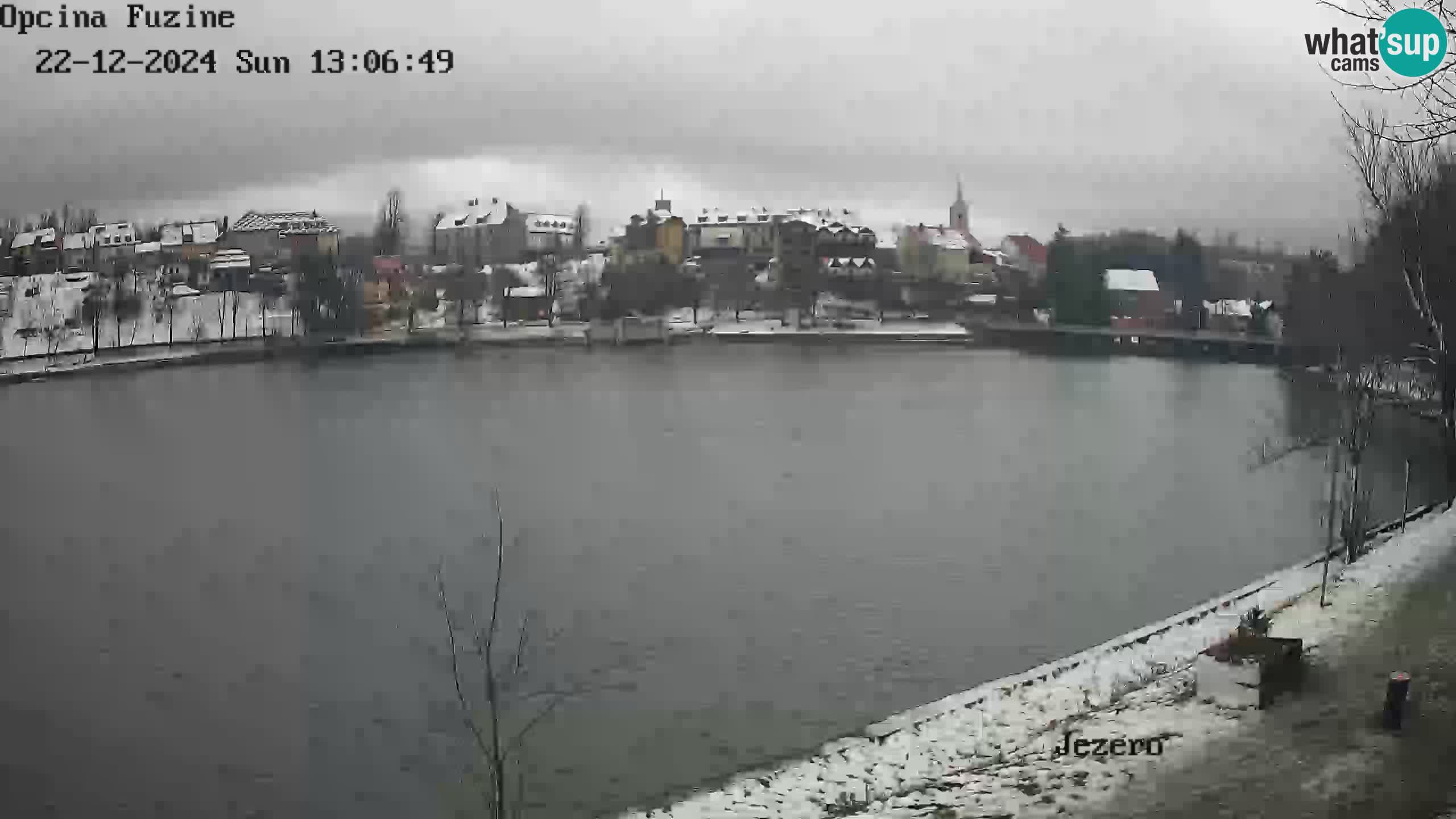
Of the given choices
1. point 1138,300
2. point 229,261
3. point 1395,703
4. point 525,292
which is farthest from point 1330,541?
point 1138,300

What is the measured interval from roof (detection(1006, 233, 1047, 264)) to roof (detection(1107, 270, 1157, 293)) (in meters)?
11.4

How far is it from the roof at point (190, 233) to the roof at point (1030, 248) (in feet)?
110

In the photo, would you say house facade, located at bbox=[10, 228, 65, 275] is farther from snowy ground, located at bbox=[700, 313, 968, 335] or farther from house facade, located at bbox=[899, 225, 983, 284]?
house facade, located at bbox=[899, 225, 983, 284]

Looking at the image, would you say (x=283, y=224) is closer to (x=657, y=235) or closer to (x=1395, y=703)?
(x=657, y=235)

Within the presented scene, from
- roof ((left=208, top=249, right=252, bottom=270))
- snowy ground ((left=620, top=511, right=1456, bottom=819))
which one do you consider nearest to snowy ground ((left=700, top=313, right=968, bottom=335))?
roof ((left=208, top=249, right=252, bottom=270))

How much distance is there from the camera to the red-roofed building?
5459 cm

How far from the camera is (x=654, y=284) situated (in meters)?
40.3

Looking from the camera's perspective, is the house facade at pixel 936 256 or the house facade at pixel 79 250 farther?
the house facade at pixel 936 256

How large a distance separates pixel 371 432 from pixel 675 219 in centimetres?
3410

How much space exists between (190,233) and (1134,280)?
30425 mm

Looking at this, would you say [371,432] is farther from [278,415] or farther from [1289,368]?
[1289,368]

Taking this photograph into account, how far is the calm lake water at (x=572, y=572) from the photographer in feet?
19.8

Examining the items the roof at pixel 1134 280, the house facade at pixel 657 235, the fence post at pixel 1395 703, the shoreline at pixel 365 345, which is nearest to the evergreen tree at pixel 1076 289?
the roof at pixel 1134 280

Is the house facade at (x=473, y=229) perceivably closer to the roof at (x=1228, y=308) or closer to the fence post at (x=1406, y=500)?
the roof at (x=1228, y=308)
